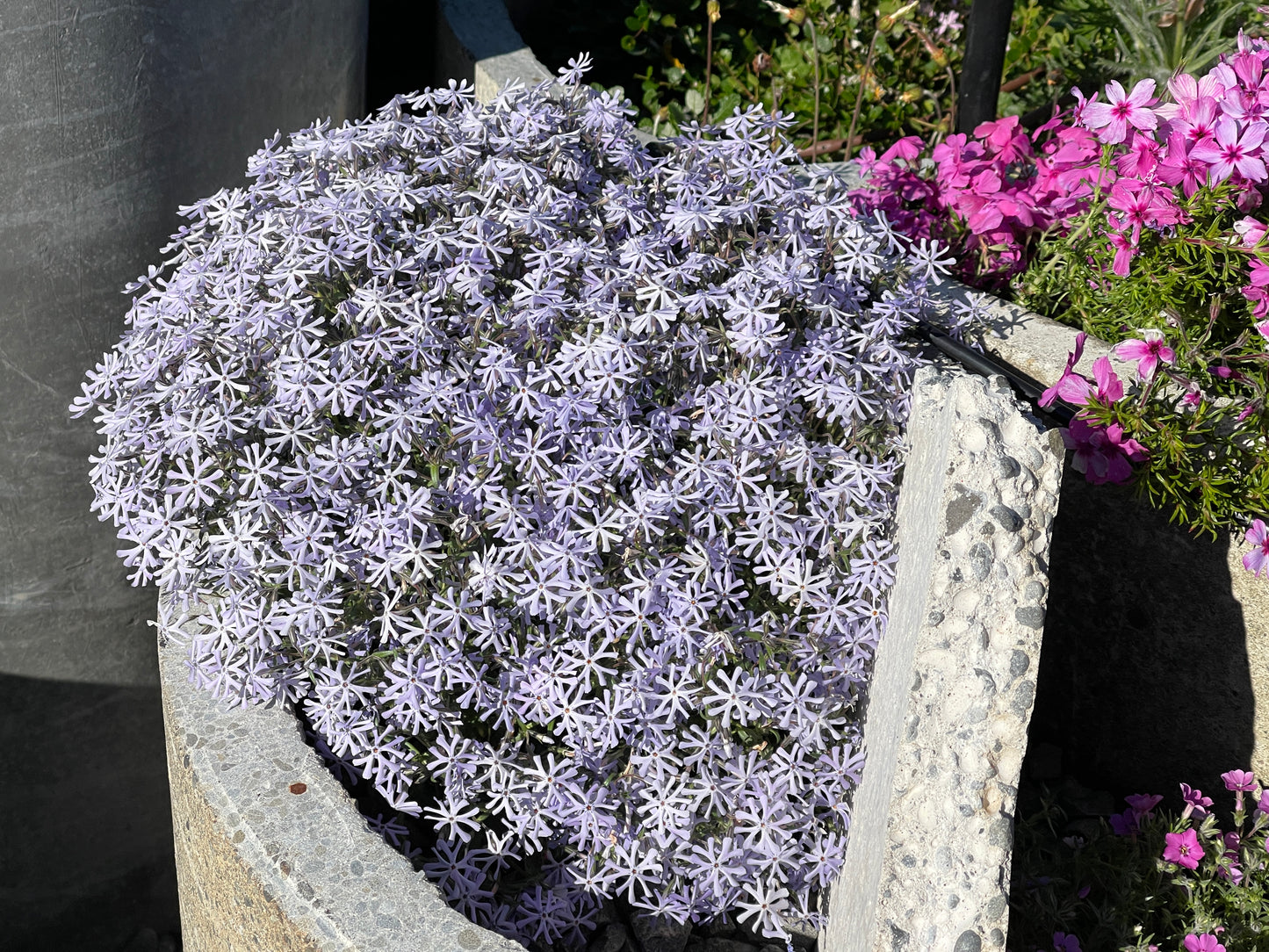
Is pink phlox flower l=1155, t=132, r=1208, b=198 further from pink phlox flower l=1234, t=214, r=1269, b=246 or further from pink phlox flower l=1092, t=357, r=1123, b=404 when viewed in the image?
pink phlox flower l=1092, t=357, r=1123, b=404

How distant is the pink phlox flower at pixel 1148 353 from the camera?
202cm

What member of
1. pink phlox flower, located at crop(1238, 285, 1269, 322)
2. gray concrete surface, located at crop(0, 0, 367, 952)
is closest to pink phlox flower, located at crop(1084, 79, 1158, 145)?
pink phlox flower, located at crop(1238, 285, 1269, 322)

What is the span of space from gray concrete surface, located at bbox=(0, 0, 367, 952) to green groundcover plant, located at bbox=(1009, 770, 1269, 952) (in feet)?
5.88

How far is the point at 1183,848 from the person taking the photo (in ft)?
6.35

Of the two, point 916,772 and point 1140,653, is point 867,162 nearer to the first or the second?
point 1140,653

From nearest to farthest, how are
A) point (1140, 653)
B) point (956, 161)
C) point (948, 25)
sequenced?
point (1140, 653) → point (956, 161) → point (948, 25)

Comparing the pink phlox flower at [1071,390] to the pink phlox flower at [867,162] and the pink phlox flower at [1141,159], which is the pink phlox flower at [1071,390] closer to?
the pink phlox flower at [1141,159]

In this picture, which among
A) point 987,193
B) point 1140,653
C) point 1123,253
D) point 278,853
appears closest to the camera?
point 278,853

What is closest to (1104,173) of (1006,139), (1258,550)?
(1006,139)

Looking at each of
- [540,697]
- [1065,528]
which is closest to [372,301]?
[540,697]

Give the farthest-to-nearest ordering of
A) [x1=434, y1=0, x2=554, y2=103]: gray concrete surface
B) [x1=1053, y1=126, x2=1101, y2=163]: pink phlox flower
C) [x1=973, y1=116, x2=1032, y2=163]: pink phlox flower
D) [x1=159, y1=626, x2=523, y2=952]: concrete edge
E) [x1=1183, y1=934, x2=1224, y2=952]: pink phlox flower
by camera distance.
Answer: [x1=434, y1=0, x2=554, y2=103]: gray concrete surface
[x1=973, y1=116, x2=1032, y2=163]: pink phlox flower
[x1=1053, y1=126, x2=1101, y2=163]: pink phlox flower
[x1=1183, y1=934, x2=1224, y2=952]: pink phlox flower
[x1=159, y1=626, x2=523, y2=952]: concrete edge

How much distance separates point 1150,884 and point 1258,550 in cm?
62

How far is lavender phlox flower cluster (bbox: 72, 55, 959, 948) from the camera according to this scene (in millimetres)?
1666

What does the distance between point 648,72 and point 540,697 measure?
2.73 m
